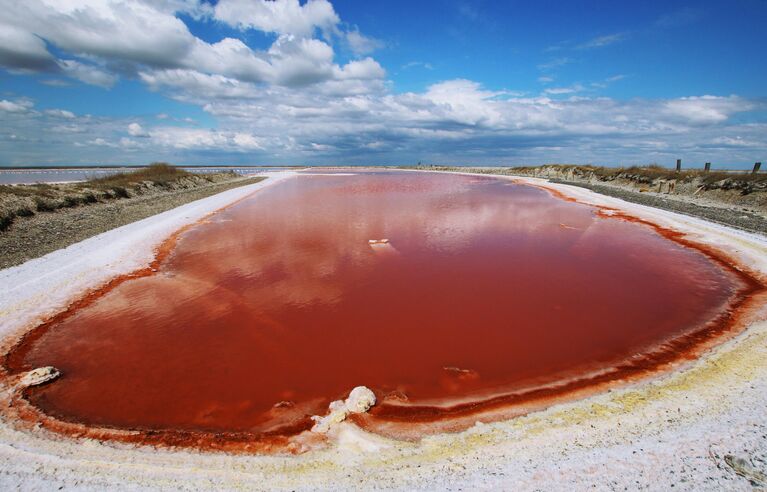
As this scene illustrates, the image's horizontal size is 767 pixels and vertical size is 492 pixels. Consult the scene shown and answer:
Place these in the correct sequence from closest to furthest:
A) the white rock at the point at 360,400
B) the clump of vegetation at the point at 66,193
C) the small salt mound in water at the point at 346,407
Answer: the small salt mound in water at the point at 346,407
the white rock at the point at 360,400
the clump of vegetation at the point at 66,193

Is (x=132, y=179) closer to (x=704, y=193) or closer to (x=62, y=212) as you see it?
(x=62, y=212)

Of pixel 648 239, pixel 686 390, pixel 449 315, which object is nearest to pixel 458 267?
pixel 449 315

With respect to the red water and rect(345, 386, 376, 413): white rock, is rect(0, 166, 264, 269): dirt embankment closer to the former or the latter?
the red water

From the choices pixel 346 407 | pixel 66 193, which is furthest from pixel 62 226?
pixel 346 407

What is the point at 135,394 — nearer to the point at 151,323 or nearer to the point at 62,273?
the point at 151,323

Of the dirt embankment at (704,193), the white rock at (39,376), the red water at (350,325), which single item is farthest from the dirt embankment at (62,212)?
the dirt embankment at (704,193)

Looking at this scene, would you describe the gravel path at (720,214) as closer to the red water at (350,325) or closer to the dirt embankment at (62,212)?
the red water at (350,325)

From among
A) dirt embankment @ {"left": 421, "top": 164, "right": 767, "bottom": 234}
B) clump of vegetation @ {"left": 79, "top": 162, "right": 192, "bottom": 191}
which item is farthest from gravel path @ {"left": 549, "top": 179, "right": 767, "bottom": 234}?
clump of vegetation @ {"left": 79, "top": 162, "right": 192, "bottom": 191}
